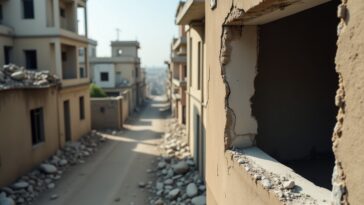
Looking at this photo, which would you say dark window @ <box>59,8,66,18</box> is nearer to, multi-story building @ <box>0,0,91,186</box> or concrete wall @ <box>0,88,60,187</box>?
multi-story building @ <box>0,0,91,186</box>

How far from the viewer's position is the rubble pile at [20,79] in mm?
11711

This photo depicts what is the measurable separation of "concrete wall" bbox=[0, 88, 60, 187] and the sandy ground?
54.2 inches

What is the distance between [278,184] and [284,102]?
2957mm

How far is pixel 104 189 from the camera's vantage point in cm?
1177

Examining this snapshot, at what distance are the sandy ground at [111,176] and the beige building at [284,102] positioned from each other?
6131 mm

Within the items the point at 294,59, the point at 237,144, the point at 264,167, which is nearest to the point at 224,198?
the point at 237,144

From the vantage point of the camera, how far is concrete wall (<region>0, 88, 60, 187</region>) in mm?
10930

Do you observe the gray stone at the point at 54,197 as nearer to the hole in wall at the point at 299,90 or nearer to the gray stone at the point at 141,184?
the gray stone at the point at 141,184

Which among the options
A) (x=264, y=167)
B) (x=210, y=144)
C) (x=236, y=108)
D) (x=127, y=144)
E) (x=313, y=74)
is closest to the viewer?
(x=264, y=167)

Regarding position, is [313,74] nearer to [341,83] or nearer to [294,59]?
[294,59]

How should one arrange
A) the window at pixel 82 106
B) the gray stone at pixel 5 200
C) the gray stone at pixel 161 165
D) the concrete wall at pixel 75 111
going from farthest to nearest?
the window at pixel 82 106, the concrete wall at pixel 75 111, the gray stone at pixel 161 165, the gray stone at pixel 5 200

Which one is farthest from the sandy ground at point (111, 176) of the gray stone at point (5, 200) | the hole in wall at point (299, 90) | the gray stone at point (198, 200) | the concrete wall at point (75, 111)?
the hole in wall at point (299, 90)

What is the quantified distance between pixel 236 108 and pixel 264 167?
3.39 ft

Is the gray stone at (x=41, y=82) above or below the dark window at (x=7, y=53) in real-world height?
below
